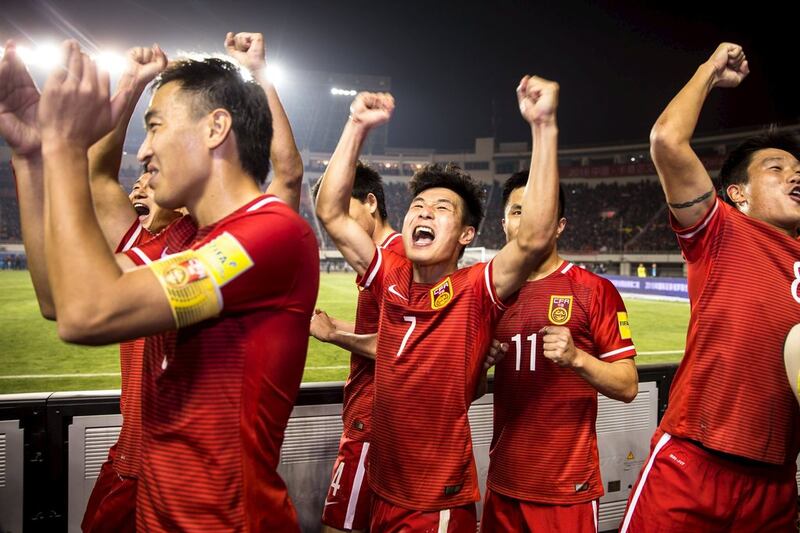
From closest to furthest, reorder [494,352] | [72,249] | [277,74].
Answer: [72,249]
[494,352]
[277,74]

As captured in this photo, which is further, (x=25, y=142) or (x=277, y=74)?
(x=277, y=74)

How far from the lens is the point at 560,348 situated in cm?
255

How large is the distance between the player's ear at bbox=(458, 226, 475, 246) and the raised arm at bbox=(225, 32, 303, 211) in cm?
89

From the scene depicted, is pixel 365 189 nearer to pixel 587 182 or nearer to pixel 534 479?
pixel 534 479

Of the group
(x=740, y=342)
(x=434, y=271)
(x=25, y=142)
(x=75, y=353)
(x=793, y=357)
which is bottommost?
(x=75, y=353)

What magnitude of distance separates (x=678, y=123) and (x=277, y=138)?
182 cm

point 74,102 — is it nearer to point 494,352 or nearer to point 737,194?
point 494,352

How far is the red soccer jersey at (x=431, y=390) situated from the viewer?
2.57m

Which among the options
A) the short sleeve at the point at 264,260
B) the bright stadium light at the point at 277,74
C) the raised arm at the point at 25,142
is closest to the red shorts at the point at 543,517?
the short sleeve at the point at 264,260

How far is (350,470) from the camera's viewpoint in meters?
3.32

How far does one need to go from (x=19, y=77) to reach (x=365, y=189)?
2666 mm

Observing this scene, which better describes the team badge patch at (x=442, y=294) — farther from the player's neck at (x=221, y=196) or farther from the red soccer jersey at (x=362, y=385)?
the player's neck at (x=221, y=196)

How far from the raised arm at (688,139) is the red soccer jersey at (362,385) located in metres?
1.61

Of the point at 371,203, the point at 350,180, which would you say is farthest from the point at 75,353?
the point at 350,180
